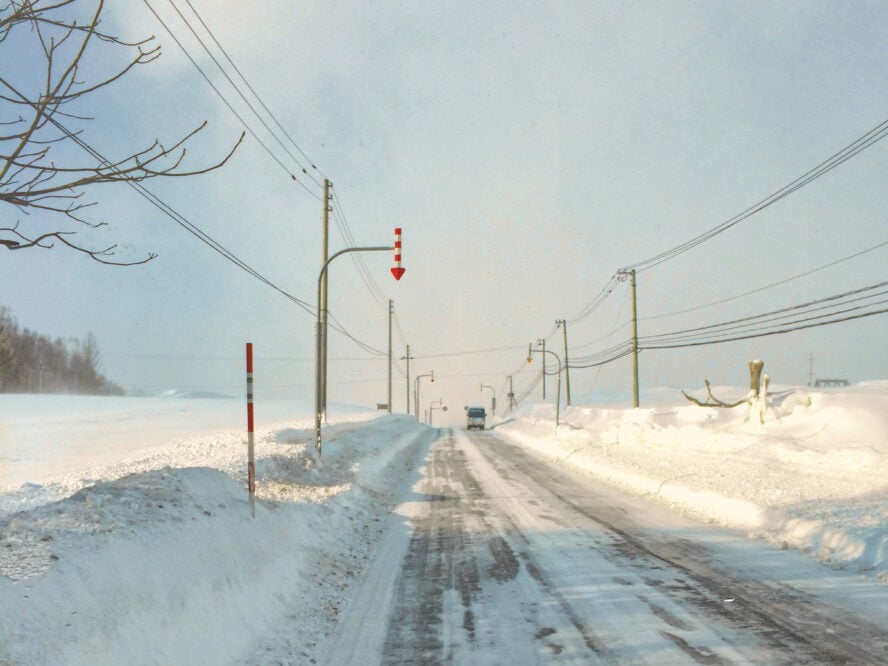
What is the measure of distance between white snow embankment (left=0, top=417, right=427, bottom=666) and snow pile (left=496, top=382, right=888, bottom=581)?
22.4 feet

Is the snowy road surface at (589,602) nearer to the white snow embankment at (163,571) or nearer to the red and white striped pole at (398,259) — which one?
the white snow embankment at (163,571)

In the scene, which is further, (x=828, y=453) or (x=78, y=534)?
(x=828, y=453)

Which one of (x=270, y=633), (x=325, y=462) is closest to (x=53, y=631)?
(x=270, y=633)

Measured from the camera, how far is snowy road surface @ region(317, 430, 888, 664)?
5320 millimetres

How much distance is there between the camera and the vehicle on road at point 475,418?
225 feet

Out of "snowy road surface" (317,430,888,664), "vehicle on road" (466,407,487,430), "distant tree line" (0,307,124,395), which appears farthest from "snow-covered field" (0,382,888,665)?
"distant tree line" (0,307,124,395)

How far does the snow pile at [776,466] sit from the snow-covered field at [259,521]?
6cm

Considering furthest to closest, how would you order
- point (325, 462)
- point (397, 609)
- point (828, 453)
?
point (325, 462)
point (828, 453)
point (397, 609)

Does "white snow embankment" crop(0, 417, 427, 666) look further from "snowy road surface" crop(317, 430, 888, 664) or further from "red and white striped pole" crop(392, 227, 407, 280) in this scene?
"red and white striped pole" crop(392, 227, 407, 280)

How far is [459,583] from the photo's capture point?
7625 millimetres

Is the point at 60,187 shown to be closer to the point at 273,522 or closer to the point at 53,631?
the point at 53,631

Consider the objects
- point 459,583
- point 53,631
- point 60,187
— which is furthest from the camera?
point 459,583

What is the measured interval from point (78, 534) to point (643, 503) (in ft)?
38.4

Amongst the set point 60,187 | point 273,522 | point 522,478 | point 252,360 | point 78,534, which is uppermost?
point 60,187
